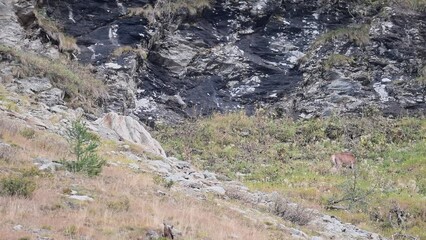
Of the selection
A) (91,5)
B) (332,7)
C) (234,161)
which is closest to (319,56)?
(332,7)

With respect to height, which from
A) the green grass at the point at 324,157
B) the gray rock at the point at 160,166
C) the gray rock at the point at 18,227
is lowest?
the green grass at the point at 324,157

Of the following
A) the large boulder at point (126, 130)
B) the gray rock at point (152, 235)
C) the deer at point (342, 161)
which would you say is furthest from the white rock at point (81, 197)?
the deer at point (342, 161)

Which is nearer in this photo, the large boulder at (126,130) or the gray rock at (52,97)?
the large boulder at (126,130)

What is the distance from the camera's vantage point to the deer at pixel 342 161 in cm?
1624

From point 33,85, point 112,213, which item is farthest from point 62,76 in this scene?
point 112,213

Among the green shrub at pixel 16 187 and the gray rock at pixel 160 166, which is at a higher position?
the green shrub at pixel 16 187

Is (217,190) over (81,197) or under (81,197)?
under

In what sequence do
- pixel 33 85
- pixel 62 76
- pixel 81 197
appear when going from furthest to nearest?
pixel 62 76
pixel 33 85
pixel 81 197

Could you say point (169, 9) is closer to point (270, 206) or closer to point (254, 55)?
point (254, 55)

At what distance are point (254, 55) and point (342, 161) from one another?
9953 millimetres

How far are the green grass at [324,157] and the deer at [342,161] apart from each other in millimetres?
292

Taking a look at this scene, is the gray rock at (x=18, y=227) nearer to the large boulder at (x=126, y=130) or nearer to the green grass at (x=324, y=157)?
the green grass at (x=324, y=157)

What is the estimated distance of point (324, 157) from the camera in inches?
712

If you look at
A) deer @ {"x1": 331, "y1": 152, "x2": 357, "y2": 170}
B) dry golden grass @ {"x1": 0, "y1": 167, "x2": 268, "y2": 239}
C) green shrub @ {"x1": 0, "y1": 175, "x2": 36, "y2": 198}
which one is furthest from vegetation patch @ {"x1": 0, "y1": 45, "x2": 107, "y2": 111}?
green shrub @ {"x1": 0, "y1": 175, "x2": 36, "y2": 198}
